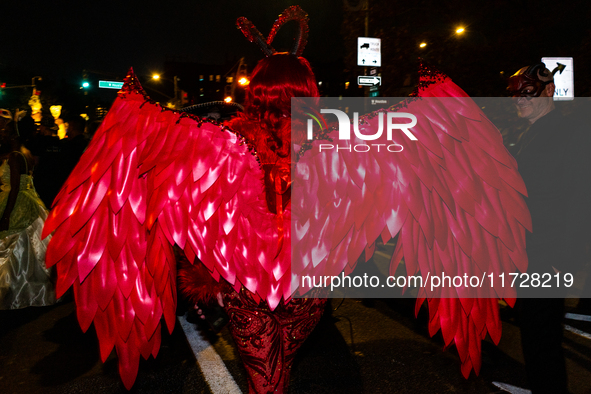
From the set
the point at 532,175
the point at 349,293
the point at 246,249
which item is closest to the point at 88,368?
the point at 246,249

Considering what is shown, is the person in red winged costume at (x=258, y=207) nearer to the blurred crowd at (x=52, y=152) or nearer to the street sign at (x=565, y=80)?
the blurred crowd at (x=52, y=152)

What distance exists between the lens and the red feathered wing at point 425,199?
127 cm

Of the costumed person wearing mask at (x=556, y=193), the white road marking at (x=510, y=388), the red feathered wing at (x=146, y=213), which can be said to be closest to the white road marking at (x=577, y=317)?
the white road marking at (x=510, y=388)

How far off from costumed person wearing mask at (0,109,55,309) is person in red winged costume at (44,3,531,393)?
3433 millimetres

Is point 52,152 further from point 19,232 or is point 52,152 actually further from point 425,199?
point 425,199

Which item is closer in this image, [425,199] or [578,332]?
[425,199]

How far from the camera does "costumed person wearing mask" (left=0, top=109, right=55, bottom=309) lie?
13.0ft

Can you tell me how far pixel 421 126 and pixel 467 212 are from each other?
0.32 m

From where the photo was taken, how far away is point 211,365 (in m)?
2.84

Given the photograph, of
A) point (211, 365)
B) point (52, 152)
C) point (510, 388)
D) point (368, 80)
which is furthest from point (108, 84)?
point (510, 388)

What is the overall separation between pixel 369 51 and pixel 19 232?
7711 mm

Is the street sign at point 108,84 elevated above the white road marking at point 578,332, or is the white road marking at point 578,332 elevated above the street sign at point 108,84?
the street sign at point 108,84

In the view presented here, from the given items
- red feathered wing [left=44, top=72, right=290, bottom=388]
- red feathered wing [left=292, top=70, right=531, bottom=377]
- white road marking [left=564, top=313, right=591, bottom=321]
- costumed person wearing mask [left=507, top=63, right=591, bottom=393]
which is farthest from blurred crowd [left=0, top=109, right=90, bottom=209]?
white road marking [left=564, top=313, right=591, bottom=321]

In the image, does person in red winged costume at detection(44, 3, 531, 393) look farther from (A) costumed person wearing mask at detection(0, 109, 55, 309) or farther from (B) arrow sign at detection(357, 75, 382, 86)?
(B) arrow sign at detection(357, 75, 382, 86)
